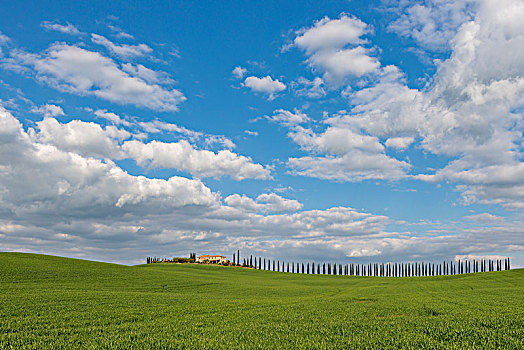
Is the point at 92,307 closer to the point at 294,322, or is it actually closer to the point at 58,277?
the point at 294,322

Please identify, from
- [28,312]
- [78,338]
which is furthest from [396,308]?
[28,312]

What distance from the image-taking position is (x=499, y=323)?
53.4ft

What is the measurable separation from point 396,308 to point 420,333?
10593mm

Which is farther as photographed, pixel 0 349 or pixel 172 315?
pixel 172 315

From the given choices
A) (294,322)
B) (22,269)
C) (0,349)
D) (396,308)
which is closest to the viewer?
(0,349)

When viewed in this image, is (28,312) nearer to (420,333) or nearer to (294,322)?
(294,322)

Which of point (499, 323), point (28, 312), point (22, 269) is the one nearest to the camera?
point (499, 323)

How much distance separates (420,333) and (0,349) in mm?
15017

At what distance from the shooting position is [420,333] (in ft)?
45.9

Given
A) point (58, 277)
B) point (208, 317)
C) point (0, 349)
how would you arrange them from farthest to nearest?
1. point (58, 277)
2. point (208, 317)
3. point (0, 349)

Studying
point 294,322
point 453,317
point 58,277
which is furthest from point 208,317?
point 58,277

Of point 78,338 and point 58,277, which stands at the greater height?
point 78,338

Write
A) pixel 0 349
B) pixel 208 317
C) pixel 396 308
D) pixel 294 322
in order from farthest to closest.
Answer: pixel 396 308
pixel 208 317
pixel 294 322
pixel 0 349

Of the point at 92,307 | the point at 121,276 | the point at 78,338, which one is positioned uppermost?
the point at 78,338
